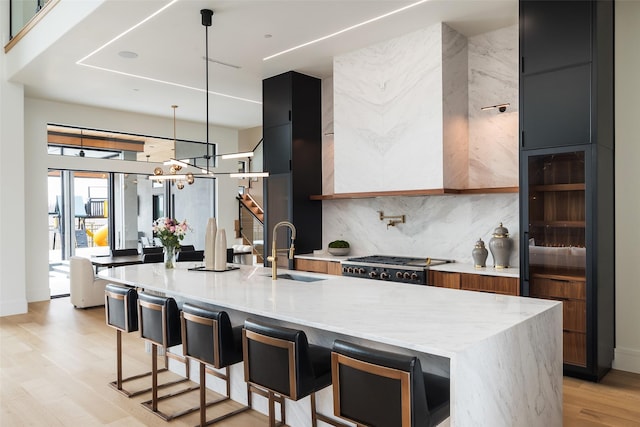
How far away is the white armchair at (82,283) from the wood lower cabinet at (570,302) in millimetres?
5757

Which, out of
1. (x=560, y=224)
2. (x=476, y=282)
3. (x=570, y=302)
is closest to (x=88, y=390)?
(x=476, y=282)

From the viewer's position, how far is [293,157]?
19.4 ft

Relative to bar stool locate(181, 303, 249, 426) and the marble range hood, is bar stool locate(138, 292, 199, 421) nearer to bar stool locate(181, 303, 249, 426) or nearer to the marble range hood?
bar stool locate(181, 303, 249, 426)

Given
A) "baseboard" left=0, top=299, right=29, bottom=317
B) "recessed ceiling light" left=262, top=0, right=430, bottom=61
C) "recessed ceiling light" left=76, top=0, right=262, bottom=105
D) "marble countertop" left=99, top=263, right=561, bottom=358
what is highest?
"recessed ceiling light" left=262, top=0, right=430, bottom=61

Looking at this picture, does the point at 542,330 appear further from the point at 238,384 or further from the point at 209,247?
the point at 209,247

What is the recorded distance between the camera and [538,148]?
3.86 meters

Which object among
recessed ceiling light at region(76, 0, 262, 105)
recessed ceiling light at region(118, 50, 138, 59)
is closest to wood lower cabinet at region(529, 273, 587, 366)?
recessed ceiling light at region(76, 0, 262, 105)

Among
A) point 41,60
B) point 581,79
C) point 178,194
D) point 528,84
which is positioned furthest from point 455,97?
point 178,194

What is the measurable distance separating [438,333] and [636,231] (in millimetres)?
2947

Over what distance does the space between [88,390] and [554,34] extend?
463 cm

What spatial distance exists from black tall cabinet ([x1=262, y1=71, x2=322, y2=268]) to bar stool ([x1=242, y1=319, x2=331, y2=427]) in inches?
137

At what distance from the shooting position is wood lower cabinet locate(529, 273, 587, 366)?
3748 millimetres

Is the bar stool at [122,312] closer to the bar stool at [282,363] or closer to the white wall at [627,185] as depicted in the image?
the bar stool at [282,363]

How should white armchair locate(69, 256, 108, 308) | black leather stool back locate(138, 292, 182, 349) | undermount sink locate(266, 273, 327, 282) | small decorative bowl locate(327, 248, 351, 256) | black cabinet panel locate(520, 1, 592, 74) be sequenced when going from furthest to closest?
white armchair locate(69, 256, 108, 308), small decorative bowl locate(327, 248, 351, 256), undermount sink locate(266, 273, 327, 282), black cabinet panel locate(520, 1, 592, 74), black leather stool back locate(138, 292, 182, 349)
